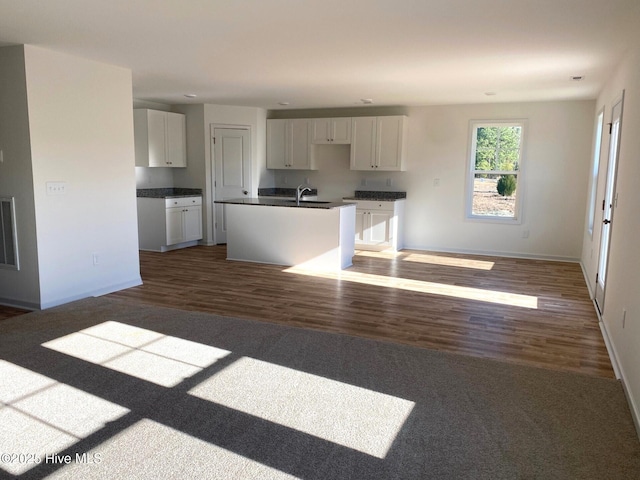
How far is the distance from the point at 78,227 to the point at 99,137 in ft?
2.99

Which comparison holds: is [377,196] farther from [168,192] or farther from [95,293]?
[95,293]

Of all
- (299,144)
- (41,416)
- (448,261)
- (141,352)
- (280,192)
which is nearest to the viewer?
(41,416)

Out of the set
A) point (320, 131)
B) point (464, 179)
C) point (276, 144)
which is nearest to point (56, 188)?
point (276, 144)

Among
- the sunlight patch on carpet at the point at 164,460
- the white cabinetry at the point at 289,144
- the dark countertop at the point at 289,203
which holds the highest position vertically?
the white cabinetry at the point at 289,144

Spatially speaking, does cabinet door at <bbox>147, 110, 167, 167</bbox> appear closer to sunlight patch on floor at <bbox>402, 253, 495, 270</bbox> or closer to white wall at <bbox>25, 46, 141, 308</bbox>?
white wall at <bbox>25, 46, 141, 308</bbox>

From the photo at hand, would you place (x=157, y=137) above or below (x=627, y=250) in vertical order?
above

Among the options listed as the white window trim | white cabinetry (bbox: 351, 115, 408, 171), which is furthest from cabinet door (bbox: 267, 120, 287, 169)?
the white window trim

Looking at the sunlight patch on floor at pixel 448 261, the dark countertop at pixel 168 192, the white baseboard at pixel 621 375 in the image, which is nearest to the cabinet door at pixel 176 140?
the dark countertop at pixel 168 192

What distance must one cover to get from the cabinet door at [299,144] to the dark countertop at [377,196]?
974mm

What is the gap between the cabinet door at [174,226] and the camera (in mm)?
7700

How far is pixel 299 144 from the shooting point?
8.59 metres

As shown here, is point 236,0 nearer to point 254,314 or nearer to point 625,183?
point 254,314

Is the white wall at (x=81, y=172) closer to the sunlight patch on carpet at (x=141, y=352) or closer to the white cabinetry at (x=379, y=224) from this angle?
the sunlight patch on carpet at (x=141, y=352)

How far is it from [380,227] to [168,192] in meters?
3.56
